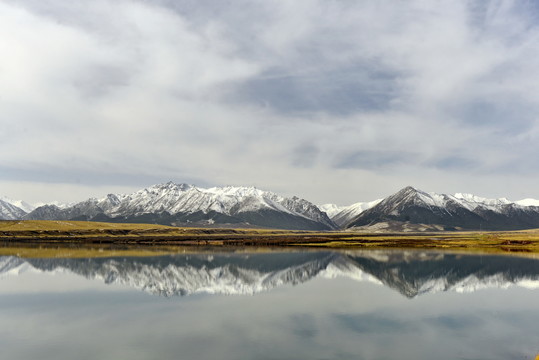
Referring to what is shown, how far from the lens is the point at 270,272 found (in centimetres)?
8956

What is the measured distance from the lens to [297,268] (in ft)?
316

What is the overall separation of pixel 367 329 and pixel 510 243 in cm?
→ 16454

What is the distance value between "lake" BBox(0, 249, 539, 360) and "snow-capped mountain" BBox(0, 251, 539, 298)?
1.38 ft

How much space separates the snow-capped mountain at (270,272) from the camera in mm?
70062

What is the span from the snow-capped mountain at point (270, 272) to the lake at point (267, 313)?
42cm

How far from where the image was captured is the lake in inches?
1318

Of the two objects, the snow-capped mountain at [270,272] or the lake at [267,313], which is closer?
the lake at [267,313]

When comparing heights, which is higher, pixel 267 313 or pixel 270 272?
pixel 267 313

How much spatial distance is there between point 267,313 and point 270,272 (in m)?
42.0

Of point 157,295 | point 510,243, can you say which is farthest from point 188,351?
point 510,243

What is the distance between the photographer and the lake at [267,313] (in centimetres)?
3347

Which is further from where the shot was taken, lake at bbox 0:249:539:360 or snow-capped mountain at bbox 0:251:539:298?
snow-capped mountain at bbox 0:251:539:298

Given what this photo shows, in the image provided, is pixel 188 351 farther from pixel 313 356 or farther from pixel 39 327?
pixel 39 327

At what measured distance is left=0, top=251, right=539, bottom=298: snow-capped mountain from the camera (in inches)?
2758
